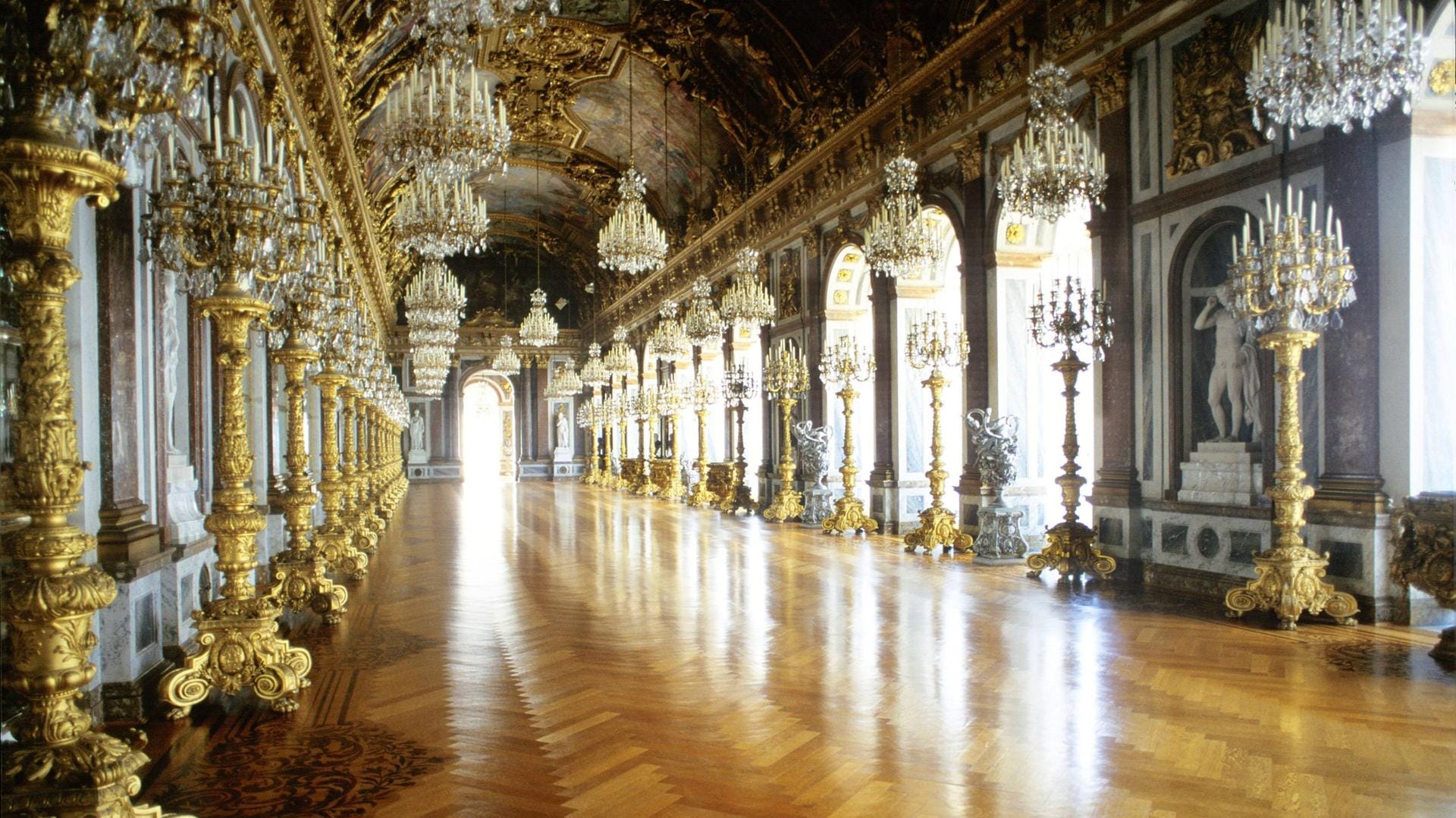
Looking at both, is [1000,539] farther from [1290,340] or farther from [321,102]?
[321,102]

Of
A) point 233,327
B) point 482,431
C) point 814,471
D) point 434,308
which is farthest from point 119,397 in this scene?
point 482,431

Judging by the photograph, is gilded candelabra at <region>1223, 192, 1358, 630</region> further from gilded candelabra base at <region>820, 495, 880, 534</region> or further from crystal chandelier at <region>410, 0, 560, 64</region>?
gilded candelabra base at <region>820, 495, 880, 534</region>

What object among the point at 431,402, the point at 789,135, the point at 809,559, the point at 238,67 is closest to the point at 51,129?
the point at 238,67

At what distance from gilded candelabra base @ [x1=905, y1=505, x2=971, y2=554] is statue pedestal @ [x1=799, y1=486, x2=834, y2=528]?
392 cm

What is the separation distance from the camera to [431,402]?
36.1 m

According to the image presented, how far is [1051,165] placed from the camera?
7.93 m

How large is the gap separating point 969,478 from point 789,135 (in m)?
7.85

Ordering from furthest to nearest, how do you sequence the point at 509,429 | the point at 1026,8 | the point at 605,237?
1. the point at 509,429
2. the point at 605,237
3. the point at 1026,8

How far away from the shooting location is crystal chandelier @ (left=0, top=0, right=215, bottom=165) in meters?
2.70

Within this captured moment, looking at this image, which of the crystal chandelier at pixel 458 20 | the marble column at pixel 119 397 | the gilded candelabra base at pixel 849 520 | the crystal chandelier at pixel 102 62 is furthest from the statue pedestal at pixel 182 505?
the gilded candelabra base at pixel 849 520

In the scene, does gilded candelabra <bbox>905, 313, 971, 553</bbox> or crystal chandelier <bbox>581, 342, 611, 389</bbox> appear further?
crystal chandelier <bbox>581, 342, 611, 389</bbox>

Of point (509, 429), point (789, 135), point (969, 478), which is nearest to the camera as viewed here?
point (969, 478)

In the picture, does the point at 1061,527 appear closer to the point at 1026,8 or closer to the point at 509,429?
the point at 1026,8

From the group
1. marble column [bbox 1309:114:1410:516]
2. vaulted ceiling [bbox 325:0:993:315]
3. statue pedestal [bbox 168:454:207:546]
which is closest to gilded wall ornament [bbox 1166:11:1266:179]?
marble column [bbox 1309:114:1410:516]
